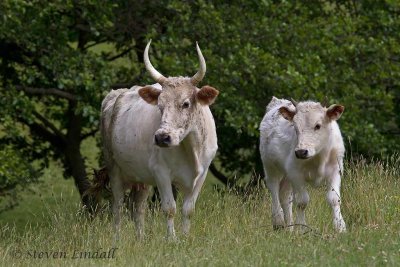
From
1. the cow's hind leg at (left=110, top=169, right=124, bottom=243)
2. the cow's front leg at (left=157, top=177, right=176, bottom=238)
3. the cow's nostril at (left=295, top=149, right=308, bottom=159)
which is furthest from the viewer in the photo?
the cow's hind leg at (left=110, top=169, right=124, bottom=243)

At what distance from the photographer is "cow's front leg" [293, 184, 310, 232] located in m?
10.3

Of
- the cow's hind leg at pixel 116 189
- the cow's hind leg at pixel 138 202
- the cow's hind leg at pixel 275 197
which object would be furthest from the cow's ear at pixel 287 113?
the cow's hind leg at pixel 116 189

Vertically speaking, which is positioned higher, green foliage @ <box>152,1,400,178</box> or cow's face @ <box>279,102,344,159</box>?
cow's face @ <box>279,102,344,159</box>

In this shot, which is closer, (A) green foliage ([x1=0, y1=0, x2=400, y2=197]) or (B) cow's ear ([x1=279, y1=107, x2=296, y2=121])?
(B) cow's ear ([x1=279, y1=107, x2=296, y2=121])

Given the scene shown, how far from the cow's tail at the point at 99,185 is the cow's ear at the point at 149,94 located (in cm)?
197

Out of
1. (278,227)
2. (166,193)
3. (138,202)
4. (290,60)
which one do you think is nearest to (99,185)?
(138,202)

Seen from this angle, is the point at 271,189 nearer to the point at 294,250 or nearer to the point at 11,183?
the point at 294,250

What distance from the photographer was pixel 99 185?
12.5 metres

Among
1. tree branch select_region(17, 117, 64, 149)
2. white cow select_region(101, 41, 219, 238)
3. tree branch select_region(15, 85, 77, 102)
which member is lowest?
tree branch select_region(17, 117, 64, 149)

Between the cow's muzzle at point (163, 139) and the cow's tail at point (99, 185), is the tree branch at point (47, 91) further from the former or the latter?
the cow's muzzle at point (163, 139)

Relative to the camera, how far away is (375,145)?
17.4 m

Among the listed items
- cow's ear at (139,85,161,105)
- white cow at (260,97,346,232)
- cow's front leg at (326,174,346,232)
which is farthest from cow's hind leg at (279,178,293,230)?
cow's ear at (139,85,161,105)

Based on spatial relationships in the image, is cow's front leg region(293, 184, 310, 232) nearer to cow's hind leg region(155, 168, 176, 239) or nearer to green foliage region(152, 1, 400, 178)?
cow's hind leg region(155, 168, 176, 239)

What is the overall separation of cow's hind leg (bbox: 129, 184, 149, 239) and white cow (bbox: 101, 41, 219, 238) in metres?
0.03
